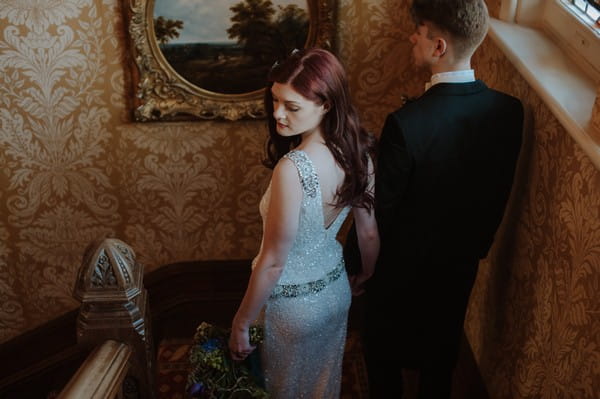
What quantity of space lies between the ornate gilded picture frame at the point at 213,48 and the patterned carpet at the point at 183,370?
128 cm

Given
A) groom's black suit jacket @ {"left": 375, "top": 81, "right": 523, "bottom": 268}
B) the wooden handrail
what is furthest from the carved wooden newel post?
groom's black suit jacket @ {"left": 375, "top": 81, "right": 523, "bottom": 268}

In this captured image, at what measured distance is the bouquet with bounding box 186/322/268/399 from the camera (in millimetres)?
2047

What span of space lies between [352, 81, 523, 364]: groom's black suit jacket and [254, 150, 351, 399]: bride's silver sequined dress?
17cm

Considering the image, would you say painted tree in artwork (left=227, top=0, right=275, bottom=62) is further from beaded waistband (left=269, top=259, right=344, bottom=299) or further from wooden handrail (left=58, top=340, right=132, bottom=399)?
wooden handrail (left=58, top=340, right=132, bottom=399)

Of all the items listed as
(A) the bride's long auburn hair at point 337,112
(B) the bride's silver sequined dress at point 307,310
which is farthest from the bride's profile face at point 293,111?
(B) the bride's silver sequined dress at point 307,310

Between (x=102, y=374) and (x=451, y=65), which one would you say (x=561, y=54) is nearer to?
(x=451, y=65)

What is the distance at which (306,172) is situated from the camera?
1.84m

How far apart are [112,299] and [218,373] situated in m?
0.66

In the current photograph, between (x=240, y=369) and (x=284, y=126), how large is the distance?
0.86m

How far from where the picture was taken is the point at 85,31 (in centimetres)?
286

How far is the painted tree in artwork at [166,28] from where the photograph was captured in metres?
2.85

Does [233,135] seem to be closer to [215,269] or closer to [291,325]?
[215,269]

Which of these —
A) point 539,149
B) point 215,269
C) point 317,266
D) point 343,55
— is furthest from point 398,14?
point 215,269

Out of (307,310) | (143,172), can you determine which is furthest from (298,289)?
(143,172)
